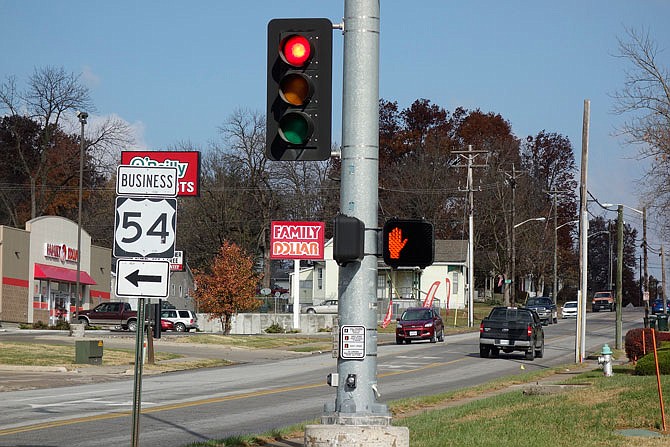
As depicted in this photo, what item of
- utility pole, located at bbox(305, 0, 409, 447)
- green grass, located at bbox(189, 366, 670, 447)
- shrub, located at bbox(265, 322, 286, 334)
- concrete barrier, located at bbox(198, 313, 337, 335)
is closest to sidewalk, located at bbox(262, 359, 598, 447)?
green grass, located at bbox(189, 366, 670, 447)

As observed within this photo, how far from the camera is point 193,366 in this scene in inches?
1319

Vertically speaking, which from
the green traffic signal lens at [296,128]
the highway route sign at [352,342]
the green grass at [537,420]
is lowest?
the green grass at [537,420]

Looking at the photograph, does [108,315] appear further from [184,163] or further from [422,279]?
[422,279]

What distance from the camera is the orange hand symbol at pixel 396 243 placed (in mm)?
9391

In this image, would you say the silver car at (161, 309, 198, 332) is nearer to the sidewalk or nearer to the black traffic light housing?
the sidewalk

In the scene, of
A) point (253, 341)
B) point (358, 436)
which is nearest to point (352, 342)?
point (358, 436)

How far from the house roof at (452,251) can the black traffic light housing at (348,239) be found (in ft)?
254

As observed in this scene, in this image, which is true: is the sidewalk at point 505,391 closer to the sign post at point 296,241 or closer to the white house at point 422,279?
the sign post at point 296,241

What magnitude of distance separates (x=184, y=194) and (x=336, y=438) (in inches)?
1159

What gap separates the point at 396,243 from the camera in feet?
30.9

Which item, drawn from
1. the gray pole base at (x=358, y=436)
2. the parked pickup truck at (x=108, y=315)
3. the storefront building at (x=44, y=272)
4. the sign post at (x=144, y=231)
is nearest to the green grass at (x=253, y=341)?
the storefront building at (x=44, y=272)

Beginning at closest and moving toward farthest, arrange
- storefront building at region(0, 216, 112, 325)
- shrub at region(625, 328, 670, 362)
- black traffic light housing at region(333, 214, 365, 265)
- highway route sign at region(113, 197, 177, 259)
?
1. black traffic light housing at region(333, 214, 365, 265)
2. highway route sign at region(113, 197, 177, 259)
3. shrub at region(625, 328, 670, 362)
4. storefront building at region(0, 216, 112, 325)

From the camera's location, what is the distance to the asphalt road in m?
15.1

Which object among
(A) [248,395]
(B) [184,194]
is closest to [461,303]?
(B) [184,194]
